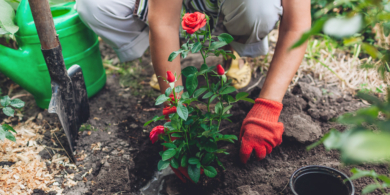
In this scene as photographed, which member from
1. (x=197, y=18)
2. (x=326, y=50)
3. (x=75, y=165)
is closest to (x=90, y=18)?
(x=75, y=165)

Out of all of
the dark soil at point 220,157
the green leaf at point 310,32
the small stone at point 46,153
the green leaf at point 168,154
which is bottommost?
the small stone at point 46,153

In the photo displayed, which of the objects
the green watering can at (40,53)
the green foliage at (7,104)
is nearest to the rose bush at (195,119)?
the green foliage at (7,104)

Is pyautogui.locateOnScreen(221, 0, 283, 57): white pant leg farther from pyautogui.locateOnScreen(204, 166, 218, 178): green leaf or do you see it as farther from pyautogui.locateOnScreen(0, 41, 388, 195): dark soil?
pyautogui.locateOnScreen(204, 166, 218, 178): green leaf

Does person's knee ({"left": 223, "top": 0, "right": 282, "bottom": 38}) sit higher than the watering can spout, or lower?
higher

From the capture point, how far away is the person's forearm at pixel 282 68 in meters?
1.37

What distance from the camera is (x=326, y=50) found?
7.70 ft

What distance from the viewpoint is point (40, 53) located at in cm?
164

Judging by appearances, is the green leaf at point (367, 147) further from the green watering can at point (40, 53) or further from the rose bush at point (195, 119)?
the green watering can at point (40, 53)

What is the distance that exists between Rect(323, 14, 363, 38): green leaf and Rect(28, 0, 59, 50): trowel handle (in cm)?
137

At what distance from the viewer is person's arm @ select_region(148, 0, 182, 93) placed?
135cm

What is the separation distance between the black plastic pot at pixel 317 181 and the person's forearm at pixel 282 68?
40cm

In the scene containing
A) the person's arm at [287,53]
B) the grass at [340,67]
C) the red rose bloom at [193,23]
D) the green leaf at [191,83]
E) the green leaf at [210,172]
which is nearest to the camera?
the red rose bloom at [193,23]

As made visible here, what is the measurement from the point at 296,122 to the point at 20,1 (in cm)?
179

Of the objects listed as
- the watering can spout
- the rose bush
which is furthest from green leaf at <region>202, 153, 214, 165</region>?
the watering can spout
